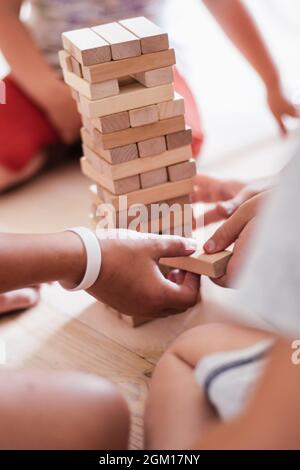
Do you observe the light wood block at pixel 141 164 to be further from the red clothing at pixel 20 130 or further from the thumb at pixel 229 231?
the red clothing at pixel 20 130

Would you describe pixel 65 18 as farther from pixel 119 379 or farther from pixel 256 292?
pixel 256 292

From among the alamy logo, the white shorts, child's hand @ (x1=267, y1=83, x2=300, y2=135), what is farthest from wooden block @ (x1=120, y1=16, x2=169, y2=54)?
the alamy logo

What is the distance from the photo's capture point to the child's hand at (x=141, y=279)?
1093mm

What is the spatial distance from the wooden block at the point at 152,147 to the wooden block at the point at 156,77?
3.4 inches

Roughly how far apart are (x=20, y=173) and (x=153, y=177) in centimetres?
65

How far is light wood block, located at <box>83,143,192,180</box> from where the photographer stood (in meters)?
1.18

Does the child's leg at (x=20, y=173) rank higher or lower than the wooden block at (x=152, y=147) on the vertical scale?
lower

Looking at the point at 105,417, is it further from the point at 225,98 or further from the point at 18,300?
the point at 225,98

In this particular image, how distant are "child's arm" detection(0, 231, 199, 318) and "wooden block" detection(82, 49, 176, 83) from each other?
0.78ft

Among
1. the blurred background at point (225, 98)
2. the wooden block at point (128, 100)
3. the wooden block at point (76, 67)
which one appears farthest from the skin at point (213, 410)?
the blurred background at point (225, 98)

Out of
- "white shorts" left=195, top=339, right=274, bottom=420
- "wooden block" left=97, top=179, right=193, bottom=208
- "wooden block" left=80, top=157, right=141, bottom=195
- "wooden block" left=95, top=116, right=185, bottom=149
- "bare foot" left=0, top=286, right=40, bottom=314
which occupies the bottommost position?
"bare foot" left=0, top=286, right=40, bottom=314

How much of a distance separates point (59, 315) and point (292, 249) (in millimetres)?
755

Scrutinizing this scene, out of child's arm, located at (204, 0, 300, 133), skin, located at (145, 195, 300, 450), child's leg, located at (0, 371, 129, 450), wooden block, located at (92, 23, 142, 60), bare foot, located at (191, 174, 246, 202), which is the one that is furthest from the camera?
child's arm, located at (204, 0, 300, 133)

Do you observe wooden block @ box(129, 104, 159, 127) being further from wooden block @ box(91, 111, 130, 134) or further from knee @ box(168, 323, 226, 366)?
knee @ box(168, 323, 226, 366)
